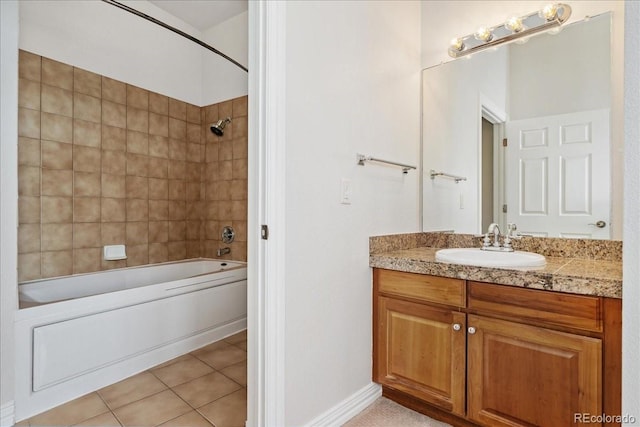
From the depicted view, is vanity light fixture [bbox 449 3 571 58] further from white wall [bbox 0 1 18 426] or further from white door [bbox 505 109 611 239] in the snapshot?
white wall [bbox 0 1 18 426]

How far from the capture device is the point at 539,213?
69.8 inches

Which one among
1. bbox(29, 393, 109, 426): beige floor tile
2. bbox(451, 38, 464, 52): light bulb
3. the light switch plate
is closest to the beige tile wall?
bbox(29, 393, 109, 426): beige floor tile

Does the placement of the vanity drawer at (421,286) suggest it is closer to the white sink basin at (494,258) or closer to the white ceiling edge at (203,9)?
the white sink basin at (494,258)

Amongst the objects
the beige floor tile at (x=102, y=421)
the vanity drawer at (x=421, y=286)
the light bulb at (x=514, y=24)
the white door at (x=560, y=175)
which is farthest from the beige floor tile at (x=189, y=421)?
the light bulb at (x=514, y=24)

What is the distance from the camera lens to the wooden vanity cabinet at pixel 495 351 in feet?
3.84

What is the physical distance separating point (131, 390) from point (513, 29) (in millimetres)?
2912

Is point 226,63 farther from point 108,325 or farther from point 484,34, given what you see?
point 108,325

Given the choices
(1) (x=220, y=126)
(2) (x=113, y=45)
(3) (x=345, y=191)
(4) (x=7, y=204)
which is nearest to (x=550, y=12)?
(3) (x=345, y=191)

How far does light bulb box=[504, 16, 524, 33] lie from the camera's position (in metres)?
1.78

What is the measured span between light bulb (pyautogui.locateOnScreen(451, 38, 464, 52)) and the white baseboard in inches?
118

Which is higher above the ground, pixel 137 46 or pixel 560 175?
pixel 137 46

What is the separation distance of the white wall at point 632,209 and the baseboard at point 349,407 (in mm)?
1071

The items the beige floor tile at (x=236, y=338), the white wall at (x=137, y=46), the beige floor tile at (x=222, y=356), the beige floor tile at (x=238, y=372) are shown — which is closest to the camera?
the beige floor tile at (x=238, y=372)

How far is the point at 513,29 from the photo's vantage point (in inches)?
70.8
